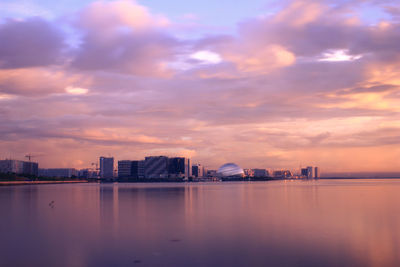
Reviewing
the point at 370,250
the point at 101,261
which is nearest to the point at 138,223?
the point at 101,261

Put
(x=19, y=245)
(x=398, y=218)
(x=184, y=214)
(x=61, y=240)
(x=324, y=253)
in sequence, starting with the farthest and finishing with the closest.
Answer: (x=184, y=214)
(x=398, y=218)
(x=61, y=240)
(x=19, y=245)
(x=324, y=253)

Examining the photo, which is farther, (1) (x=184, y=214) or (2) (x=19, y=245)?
(1) (x=184, y=214)

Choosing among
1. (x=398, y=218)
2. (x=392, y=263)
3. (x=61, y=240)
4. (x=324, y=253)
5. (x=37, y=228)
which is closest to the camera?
(x=392, y=263)

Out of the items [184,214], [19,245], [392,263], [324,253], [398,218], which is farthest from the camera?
[184,214]

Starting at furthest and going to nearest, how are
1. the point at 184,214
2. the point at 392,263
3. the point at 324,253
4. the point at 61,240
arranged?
the point at 184,214 → the point at 61,240 → the point at 324,253 → the point at 392,263

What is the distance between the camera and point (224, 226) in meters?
28.8

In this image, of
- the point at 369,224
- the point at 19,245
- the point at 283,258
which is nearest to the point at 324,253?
the point at 283,258

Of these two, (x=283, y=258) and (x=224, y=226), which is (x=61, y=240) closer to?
(x=224, y=226)

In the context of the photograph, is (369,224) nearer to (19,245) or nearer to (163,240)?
(163,240)

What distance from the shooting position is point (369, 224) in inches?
1172

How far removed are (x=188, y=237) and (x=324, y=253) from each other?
8717 mm

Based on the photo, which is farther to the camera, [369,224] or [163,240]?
[369,224]

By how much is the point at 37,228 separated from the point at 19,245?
699cm

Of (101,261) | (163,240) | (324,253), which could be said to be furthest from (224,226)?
(101,261)
